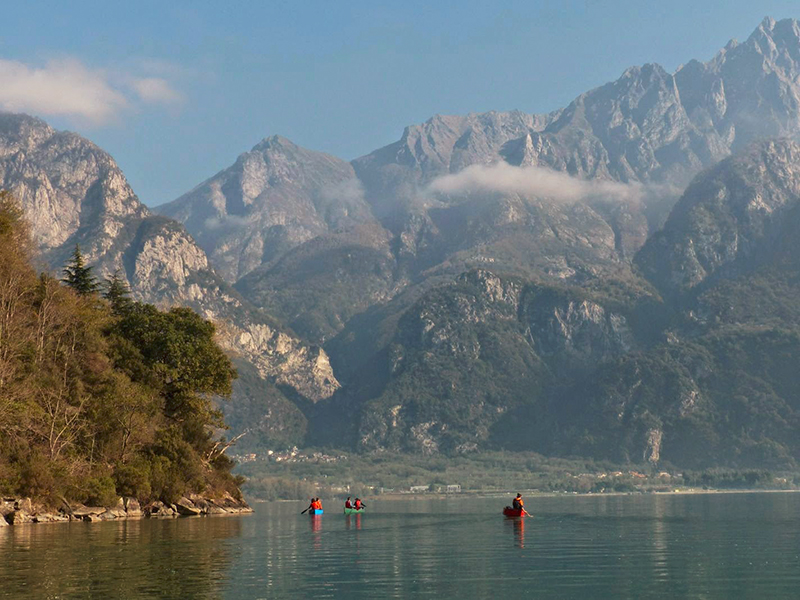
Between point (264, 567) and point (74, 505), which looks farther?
point (74, 505)

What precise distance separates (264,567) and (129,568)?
22.2 ft

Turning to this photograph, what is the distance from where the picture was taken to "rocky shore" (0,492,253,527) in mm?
93438

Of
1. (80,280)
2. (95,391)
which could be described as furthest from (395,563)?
(80,280)

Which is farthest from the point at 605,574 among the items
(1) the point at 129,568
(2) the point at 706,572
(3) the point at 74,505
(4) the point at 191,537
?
(3) the point at 74,505

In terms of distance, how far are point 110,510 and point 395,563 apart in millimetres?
58027

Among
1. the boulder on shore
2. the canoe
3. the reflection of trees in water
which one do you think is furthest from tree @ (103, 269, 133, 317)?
the reflection of trees in water

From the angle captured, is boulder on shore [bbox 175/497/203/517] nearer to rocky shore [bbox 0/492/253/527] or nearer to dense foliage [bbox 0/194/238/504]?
rocky shore [bbox 0/492/253/527]

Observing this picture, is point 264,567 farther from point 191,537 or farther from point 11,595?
point 191,537

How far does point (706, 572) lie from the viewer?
166 feet

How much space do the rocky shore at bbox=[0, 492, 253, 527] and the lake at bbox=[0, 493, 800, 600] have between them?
6.96m

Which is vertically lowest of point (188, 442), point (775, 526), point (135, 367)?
point (775, 526)

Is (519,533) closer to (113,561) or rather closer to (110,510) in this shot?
(113,561)

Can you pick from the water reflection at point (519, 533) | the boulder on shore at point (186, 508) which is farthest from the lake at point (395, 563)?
the boulder on shore at point (186, 508)

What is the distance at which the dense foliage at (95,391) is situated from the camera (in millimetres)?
97875
